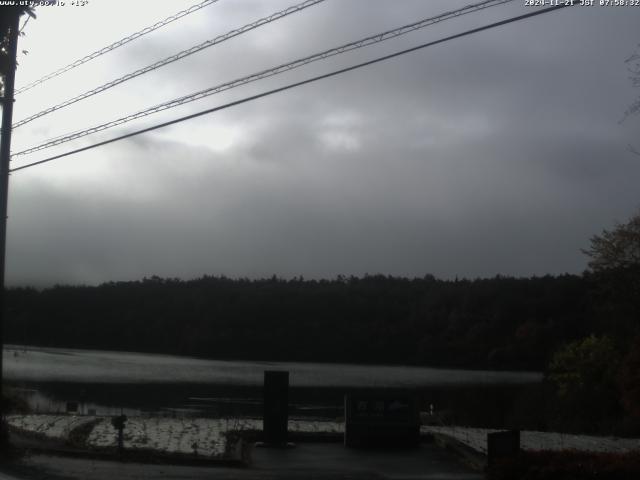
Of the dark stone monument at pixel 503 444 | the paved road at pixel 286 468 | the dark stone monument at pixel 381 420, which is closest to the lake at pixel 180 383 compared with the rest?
the dark stone monument at pixel 381 420

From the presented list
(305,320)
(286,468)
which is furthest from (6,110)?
(305,320)

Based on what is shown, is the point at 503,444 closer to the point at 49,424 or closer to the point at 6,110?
the point at 6,110

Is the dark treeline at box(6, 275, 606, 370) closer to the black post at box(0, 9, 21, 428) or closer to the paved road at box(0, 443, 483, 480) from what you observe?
the paved road at box(0, 443, 483, 480)

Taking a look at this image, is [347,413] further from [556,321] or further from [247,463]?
[556,321]

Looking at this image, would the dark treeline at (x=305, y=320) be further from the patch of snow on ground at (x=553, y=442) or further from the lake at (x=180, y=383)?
the patch of snow on ground at (x=553, y=442)

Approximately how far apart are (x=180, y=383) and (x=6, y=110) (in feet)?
134

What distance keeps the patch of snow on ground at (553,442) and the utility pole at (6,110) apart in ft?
36.3

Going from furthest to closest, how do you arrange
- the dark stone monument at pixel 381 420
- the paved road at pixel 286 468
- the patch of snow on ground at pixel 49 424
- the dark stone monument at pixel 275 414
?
the patch of snow on ground at pixel 49 424 < the dark stone monument at pixel 381 420 < the dark stone monument at pixel 275 414 < the paved road at pixel 286 468

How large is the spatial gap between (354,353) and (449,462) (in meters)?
77.5

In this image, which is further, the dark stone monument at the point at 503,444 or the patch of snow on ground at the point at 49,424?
the patch of snow on ground at the point at 49,424

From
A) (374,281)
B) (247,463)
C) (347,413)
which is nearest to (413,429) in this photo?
(347,413)

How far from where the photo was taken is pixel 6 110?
17688 mm

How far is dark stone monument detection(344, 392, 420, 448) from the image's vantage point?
61.9 feet

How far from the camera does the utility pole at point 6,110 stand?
17.3 metres
